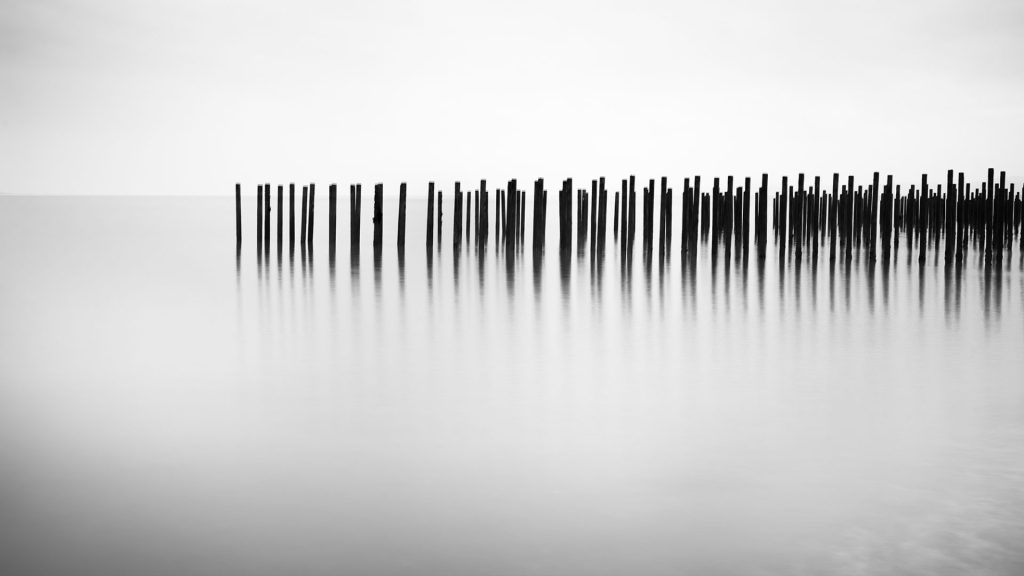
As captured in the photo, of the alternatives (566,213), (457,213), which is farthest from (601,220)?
(457,213)

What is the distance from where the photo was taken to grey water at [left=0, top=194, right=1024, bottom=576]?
4.37 metres

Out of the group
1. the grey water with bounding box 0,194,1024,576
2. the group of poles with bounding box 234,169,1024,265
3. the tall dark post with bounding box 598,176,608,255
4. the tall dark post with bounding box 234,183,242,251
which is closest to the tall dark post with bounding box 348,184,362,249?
the group of poles with bounding box 234,169,1024,265

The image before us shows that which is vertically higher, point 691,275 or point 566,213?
point 566,213

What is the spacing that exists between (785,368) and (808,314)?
129 inches

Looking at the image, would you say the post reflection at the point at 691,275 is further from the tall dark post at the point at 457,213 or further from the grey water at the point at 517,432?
the grey water at the point at 517,432

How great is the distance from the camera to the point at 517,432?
257 inches

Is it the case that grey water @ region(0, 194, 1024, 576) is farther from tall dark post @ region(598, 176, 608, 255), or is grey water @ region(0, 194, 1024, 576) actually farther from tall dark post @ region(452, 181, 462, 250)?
tall dark post @ region(452, 181, 462, 250)

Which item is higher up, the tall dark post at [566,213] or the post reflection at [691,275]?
the tall dark post at [566,213]

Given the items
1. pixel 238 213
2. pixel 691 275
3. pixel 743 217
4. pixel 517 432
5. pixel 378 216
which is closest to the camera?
pixel 517 432

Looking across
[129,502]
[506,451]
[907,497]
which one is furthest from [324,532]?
[907,497]

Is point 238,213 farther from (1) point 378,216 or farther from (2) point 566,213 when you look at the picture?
(2) point 566,213

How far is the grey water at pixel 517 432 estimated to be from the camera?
14.3 feet

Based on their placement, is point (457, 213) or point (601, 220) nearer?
point (601, 220)

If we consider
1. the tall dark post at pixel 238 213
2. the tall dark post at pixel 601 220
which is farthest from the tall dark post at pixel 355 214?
the tall dark post at pixel 601 220
